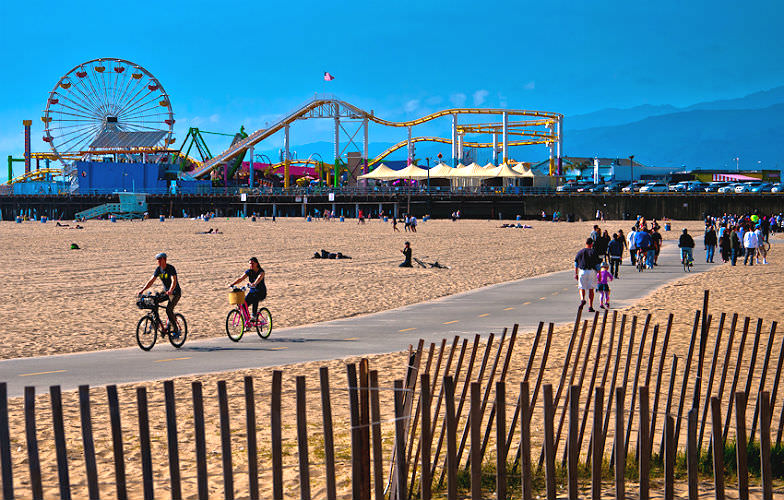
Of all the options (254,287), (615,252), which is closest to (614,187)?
(615,252)

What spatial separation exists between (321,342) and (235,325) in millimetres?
1459

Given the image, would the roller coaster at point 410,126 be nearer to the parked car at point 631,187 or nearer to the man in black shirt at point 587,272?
the parked car at point 631,187

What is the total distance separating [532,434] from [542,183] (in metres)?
84.0

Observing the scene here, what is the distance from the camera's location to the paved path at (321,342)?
34.5 ft

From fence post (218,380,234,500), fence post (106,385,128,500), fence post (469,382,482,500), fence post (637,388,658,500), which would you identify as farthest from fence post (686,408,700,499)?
fence post (106,385,128,500)

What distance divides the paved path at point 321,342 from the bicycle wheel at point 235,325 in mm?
132

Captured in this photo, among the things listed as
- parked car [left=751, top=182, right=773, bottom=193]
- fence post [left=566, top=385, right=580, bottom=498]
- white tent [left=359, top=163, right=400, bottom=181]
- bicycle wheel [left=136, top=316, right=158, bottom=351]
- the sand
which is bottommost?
the sand

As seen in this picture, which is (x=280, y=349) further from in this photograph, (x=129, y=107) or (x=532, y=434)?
(x=129, y=107)

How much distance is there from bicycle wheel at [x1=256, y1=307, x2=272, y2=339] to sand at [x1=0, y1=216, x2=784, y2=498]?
4.01 feet

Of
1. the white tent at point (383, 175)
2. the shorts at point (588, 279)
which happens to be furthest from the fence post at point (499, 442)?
the white tent at point (383, 175)

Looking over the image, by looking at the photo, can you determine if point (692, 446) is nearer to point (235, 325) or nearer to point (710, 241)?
point (235, 325)

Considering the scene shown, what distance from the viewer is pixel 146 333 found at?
12234 mm

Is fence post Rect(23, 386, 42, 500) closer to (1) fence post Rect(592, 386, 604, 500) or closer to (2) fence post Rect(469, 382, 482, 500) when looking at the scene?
(2) fence post Rect(469, 382, 482, 500)

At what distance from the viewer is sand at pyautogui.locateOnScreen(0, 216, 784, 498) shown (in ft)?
23.0
